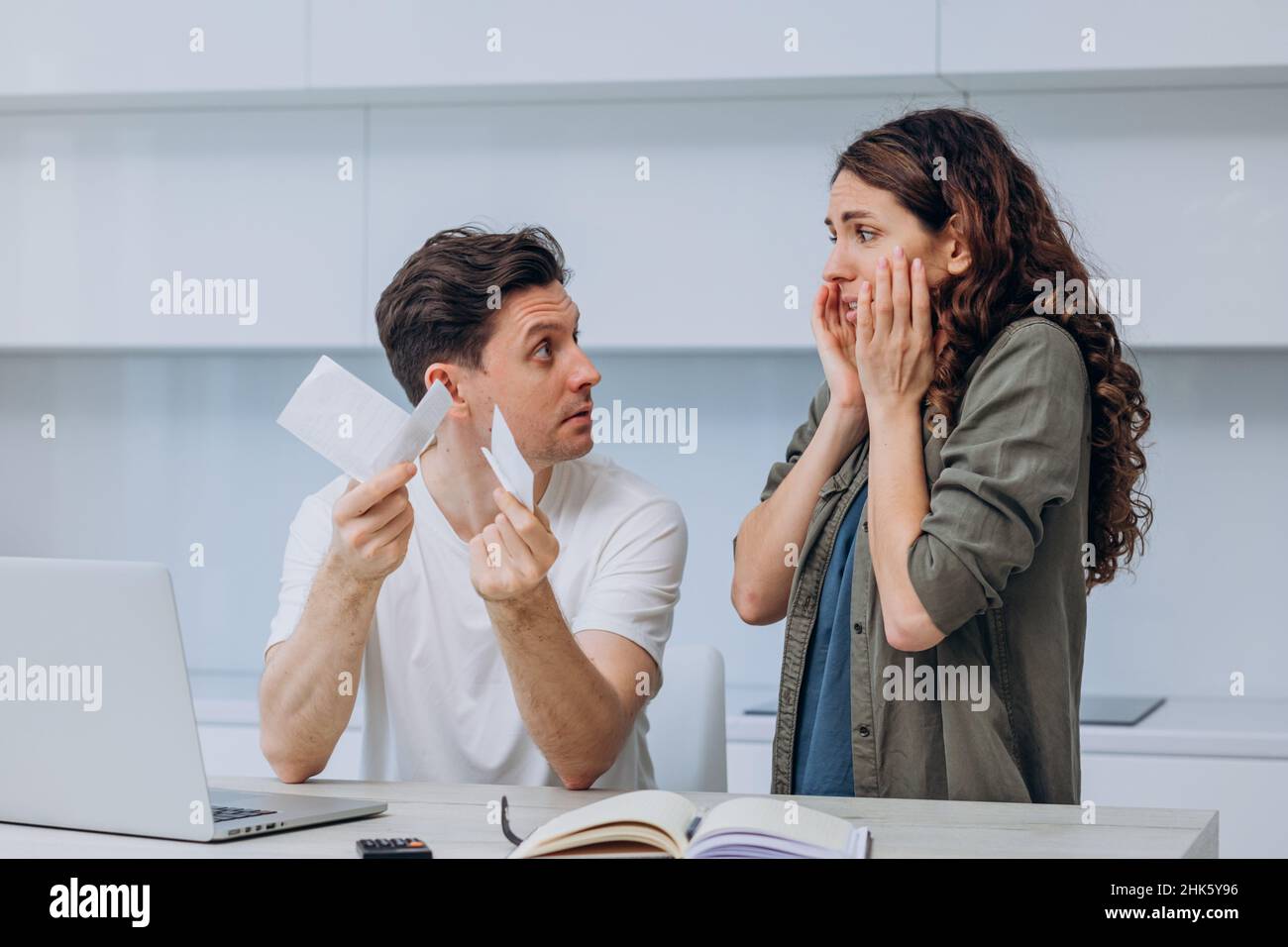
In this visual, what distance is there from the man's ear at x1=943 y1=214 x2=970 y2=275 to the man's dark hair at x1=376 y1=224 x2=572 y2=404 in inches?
21.5

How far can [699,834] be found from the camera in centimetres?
116

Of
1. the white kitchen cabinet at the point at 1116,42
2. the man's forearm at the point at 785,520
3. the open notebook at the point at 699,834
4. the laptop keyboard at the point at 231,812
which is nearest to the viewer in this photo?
the open notebook at the point at 699,834

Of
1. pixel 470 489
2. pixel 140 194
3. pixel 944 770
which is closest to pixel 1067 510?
pixel 944 770

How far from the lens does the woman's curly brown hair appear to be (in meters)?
1.58

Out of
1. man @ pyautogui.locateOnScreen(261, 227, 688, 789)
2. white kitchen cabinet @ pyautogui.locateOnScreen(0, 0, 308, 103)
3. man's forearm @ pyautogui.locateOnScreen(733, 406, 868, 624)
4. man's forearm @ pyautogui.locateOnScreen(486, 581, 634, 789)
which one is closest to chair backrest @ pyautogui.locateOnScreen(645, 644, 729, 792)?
man @ pyautogui.locateOnScreen(261, 227, 688, 789)

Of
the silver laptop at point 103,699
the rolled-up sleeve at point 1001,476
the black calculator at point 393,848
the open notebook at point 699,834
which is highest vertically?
the rolled-up sleeve at point 1001,476

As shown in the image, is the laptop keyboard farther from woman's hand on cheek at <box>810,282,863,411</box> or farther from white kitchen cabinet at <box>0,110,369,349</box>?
white kitchen cabinet at <box>0,110,369,349</box>

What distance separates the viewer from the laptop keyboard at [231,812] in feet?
4.41

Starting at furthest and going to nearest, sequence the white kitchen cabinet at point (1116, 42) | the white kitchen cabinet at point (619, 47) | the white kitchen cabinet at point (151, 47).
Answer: the white kitchen cabinet at point (151, 47), the white kitchen cabinet at point (619, 47), the white kitchen cabinet at point (1116, 42)

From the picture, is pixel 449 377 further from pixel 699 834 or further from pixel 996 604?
pixel 699 834

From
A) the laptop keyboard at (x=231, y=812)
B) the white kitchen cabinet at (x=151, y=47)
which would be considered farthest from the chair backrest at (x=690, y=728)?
the white kitchen cabinet at (x=151, y=47)

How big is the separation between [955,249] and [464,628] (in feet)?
2.41

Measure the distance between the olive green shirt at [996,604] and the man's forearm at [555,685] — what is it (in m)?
0.28

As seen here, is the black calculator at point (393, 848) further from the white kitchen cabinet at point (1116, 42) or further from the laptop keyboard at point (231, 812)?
the white kitchen cabinet at point (1116, 42)
